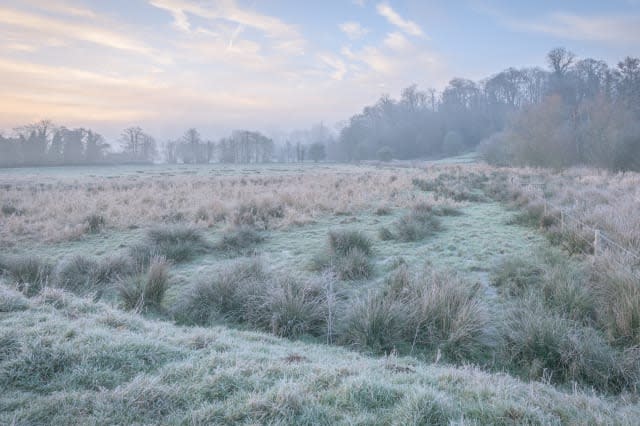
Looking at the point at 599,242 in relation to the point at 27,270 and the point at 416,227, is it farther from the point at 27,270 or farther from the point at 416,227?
the point at 27,270

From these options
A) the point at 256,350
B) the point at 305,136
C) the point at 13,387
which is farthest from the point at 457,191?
the point at 305,136

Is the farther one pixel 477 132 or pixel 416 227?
pixel 477 132

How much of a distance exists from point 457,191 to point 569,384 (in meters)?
15.0

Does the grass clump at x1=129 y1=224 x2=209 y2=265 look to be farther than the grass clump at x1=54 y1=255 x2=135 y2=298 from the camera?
Yes

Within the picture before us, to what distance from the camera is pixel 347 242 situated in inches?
334

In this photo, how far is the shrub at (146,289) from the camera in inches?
226

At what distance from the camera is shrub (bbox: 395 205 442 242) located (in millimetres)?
9742

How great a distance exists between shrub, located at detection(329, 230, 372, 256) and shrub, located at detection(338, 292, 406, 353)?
309 centimetres

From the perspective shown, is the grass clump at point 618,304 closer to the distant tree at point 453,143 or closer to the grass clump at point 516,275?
the grass clump at point 516,275

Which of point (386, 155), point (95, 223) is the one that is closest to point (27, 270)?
point (95, 223)

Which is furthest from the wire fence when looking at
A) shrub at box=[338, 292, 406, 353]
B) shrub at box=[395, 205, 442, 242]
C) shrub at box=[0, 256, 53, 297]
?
shrub at box=[0, 256, 53, 297]

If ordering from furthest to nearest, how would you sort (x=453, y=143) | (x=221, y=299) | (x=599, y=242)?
1. (x=453, y=143)
2. (x=599, y=242)
3. (x=221, y=299)

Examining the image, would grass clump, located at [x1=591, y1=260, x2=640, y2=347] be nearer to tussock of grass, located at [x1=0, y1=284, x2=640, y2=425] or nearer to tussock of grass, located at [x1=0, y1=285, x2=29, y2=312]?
tussock of grass, located at [x1=0, y1=284, x2=640, y2=425]

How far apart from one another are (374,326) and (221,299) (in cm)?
239
